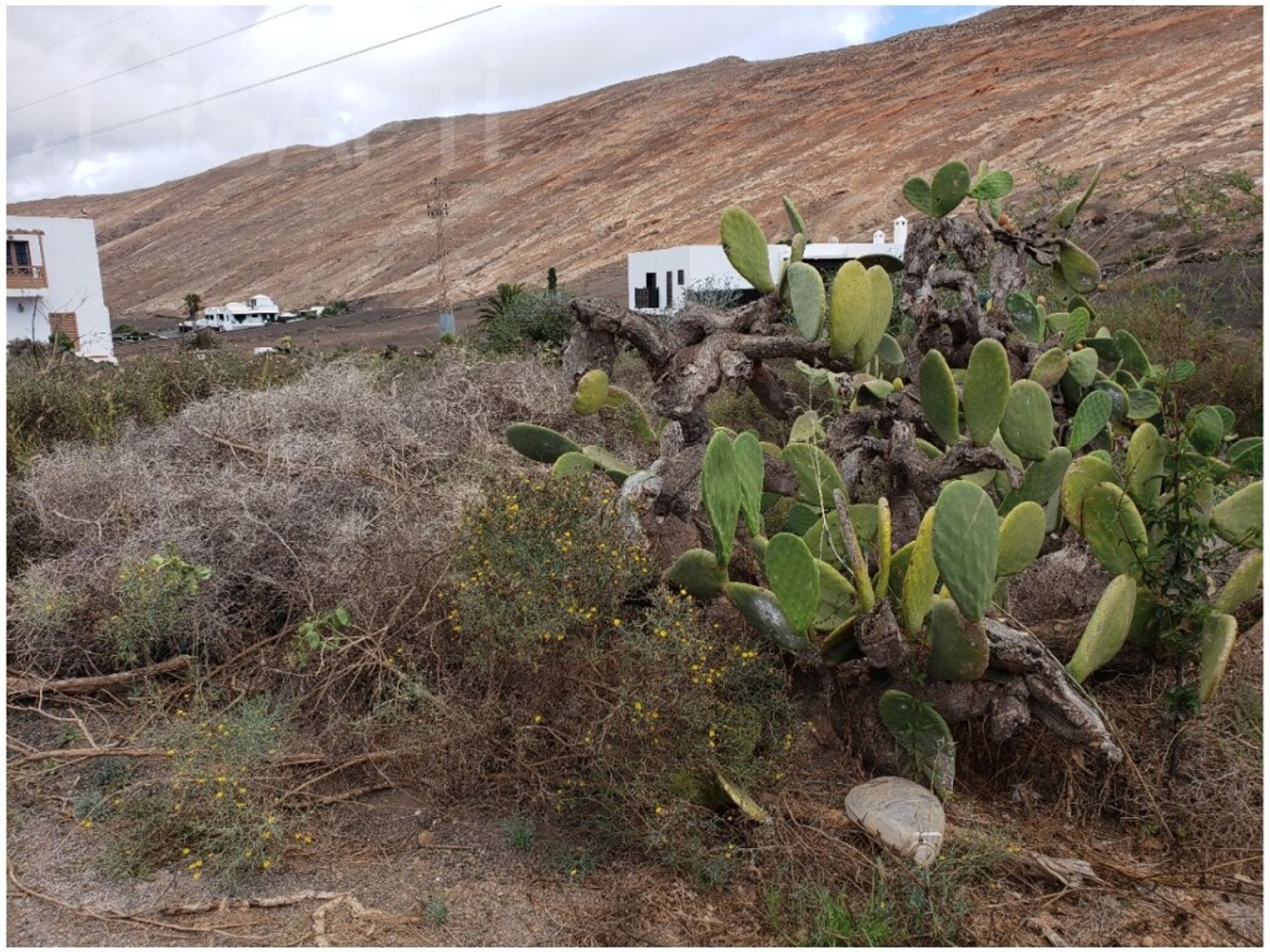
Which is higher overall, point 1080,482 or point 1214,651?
point 1080,482

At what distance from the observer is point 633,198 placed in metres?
48.5

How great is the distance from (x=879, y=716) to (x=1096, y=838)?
27.3 inches

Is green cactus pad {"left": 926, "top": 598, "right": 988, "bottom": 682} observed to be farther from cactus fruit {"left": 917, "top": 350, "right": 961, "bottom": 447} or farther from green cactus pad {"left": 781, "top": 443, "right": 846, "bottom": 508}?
cactus fruit {"left": 917, "top": 350, "right": 961, "bottom": 447}

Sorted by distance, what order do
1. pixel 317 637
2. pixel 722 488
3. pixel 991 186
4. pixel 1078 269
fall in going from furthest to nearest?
1. pixel 1078 269
2. pixel 991 186
3. pixel 317 637
4. pixel 722 488

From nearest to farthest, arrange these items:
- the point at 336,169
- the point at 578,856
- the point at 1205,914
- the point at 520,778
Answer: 1. the point at 1205,914
2. the point at 578,856
3. the point at 520,778
4. the point at 336,169

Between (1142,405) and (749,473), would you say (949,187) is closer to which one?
(1142,405)

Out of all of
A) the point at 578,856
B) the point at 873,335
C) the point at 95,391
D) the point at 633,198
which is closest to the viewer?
the point at 578,856

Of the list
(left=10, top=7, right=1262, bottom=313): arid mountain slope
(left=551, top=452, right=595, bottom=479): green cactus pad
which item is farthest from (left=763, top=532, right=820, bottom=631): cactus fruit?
(left=10, top=7, right=1262, bottom=313): arid mountain slope

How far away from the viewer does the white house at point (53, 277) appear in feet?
88.1

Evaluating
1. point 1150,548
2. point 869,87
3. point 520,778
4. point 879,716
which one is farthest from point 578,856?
point 869,87

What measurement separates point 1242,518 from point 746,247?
2127mm

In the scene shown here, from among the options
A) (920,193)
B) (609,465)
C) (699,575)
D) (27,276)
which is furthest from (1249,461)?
(27,276)

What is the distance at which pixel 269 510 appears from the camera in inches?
197

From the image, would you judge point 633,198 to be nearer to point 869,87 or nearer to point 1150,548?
point 869,87
